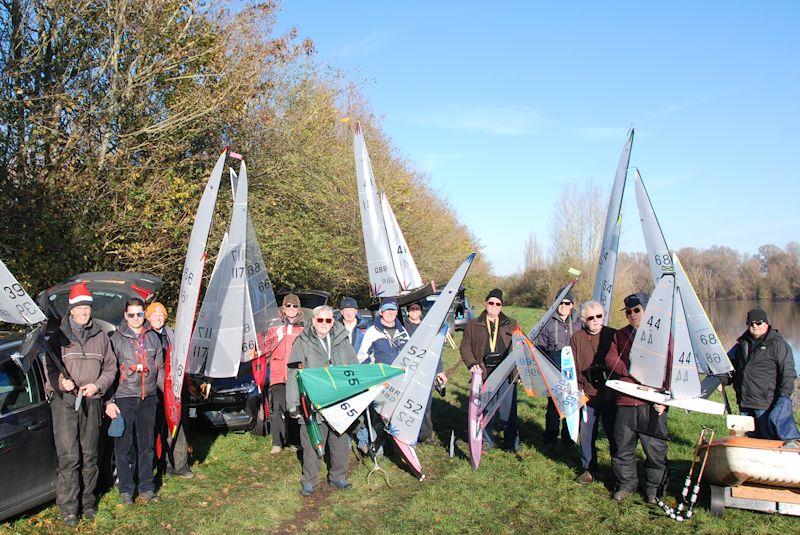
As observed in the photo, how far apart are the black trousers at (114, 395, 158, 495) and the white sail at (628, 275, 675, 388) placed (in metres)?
4.76

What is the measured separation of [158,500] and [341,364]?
2.21m

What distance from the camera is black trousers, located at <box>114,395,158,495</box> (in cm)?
629

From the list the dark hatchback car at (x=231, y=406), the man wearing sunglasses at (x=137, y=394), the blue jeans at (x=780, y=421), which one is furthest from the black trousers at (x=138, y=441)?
the blue jeans at (x=780, y=421)

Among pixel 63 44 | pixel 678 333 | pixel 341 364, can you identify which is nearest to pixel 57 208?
pixel 63 44

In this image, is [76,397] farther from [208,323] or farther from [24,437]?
[208,323]

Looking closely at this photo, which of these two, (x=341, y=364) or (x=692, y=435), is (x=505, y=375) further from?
(x=692, y=435)

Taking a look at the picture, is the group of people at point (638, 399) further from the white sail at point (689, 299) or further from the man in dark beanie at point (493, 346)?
the white sail at point (689, 299)

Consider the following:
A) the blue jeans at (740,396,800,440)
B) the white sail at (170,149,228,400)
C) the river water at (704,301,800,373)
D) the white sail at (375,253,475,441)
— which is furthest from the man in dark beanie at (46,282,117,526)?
the river water at (704,301,800,373)

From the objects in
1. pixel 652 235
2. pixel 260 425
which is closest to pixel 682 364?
pixel 652 235

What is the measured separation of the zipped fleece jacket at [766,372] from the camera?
6793 mm

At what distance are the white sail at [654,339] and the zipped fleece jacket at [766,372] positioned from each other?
130 cm

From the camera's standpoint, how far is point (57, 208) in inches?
435

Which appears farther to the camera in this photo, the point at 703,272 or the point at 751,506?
the point at 703,272

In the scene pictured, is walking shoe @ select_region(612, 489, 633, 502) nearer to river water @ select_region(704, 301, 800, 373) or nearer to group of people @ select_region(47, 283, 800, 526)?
group of people @ select_region(47, 283, 800, 526)
